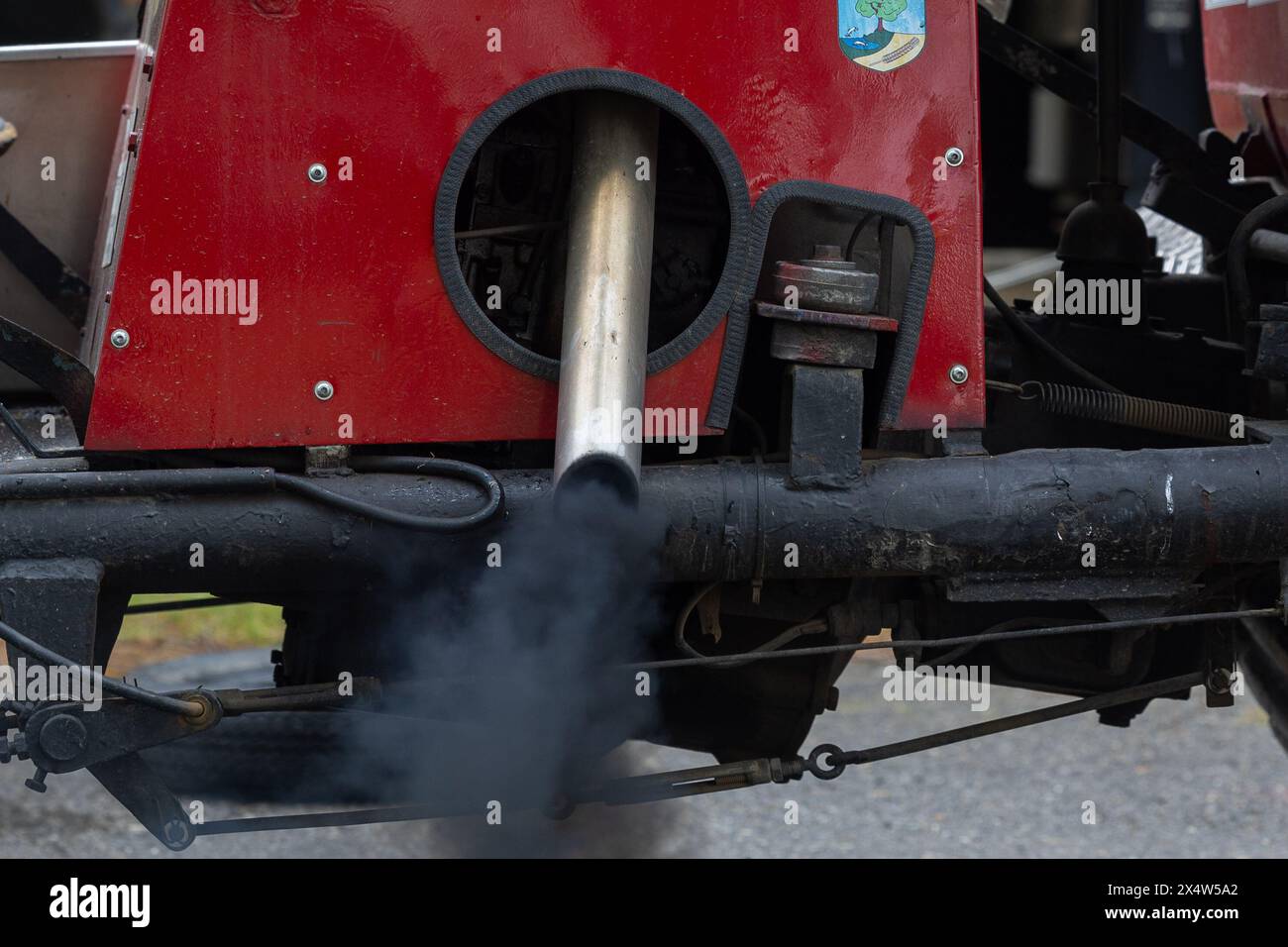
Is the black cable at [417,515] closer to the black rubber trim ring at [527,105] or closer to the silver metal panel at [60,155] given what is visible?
the black rubber trim ring at [527,105]

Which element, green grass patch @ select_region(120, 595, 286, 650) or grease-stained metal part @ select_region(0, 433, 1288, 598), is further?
green grass patch @ select_region(120, 595, 286, 650)

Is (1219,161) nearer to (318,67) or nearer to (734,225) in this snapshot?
(734,225)

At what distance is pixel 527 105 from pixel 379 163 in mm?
222

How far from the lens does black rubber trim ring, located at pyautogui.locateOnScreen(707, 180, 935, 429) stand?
2059 millimetres

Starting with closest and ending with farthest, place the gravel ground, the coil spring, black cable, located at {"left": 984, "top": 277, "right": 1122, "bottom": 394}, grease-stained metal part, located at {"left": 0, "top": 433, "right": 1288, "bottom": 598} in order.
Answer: grease-stained metal part, located at {"left": 0, "top": 433, "right": 1288, "bottom": 598}, the coil spring, black cable, located at {"left": 984, "top": 277, "right": 1122, "bottom": 394}, the gravel ground

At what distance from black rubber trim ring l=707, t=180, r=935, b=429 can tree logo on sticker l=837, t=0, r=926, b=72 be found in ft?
0.62

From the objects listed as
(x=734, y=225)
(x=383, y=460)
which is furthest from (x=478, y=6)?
(x=383, y=460)

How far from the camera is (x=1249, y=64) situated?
2.80 meters

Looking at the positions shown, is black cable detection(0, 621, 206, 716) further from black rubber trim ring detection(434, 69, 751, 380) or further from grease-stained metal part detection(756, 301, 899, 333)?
grease-stained metal part detection(756, 301, 899, 333)

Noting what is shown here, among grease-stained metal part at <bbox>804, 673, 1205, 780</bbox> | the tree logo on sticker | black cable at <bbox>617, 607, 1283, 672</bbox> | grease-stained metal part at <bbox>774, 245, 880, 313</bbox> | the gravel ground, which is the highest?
the tree logo on sticker

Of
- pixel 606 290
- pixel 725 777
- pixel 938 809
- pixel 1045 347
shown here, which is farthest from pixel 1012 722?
pixel 938 809

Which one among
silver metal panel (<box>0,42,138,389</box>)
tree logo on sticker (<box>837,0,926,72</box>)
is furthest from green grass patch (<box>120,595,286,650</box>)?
tree logo on sticker (<box>837,0,926,72</box>)

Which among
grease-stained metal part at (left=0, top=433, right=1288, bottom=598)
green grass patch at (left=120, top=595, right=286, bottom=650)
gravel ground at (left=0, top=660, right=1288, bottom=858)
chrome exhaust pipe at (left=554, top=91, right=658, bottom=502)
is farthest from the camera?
green grass patch at (left=120, top=595, right=286, bottom=650)

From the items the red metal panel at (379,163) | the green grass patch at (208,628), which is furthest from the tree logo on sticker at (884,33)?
the green grass patch at (208,628)
